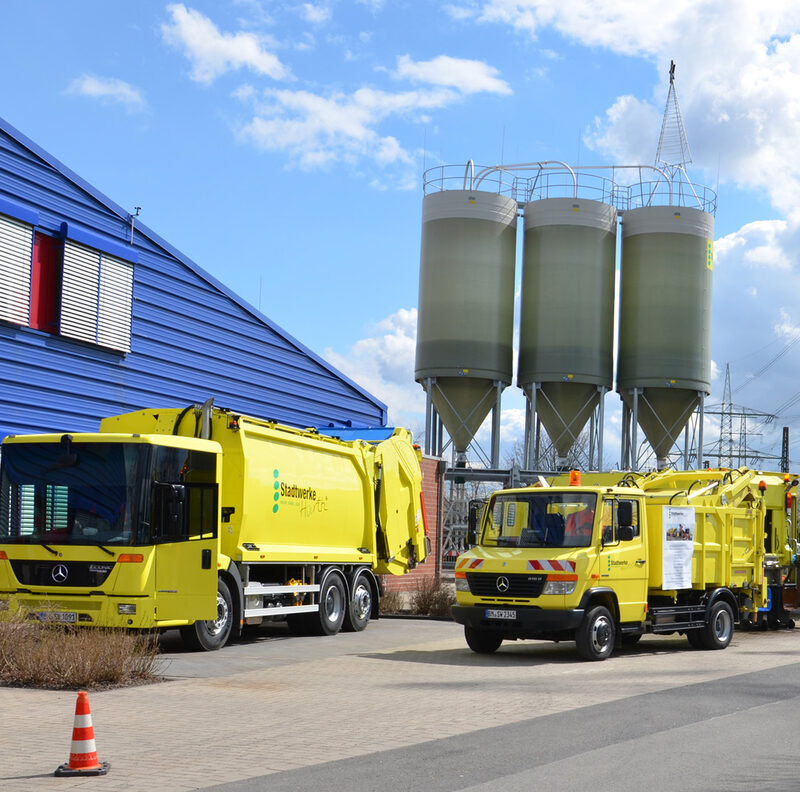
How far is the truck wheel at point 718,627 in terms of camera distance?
18797 mm

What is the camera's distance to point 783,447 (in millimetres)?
71375

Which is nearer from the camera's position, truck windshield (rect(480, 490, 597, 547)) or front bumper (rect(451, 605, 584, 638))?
front bumper (rect(451, 605, 584, 638))

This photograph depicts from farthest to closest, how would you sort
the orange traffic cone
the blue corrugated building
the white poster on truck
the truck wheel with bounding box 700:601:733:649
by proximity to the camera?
the blue corrugated building < the truck wheel with bounding box 700:601:733:649 < the white poster on truck < the orange traffic cone

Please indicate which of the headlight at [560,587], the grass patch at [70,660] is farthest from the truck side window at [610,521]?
the grass patch at [70,660]

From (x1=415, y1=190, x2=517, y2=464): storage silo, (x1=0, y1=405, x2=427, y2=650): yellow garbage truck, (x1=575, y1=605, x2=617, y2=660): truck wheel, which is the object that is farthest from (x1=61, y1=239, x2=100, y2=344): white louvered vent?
(x1=415, y1=190, x2=517, y2=464): storage silo

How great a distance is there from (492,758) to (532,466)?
32.6 m

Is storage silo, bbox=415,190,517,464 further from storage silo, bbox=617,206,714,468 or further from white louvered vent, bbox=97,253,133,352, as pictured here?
white louvered vent, bbox=97,253,133,352

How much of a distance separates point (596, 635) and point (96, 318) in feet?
35.0

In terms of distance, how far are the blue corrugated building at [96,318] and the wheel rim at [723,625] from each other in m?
11.3

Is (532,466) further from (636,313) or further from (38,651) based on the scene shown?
(38,651)

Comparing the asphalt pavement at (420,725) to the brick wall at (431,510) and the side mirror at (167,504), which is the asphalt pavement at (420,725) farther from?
the brick wall at (431,510)

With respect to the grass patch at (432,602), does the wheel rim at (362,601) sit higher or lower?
higher

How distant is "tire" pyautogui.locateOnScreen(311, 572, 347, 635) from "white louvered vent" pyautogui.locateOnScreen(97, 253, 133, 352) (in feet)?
20.1

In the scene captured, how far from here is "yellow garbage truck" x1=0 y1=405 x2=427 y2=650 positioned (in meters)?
14.9
